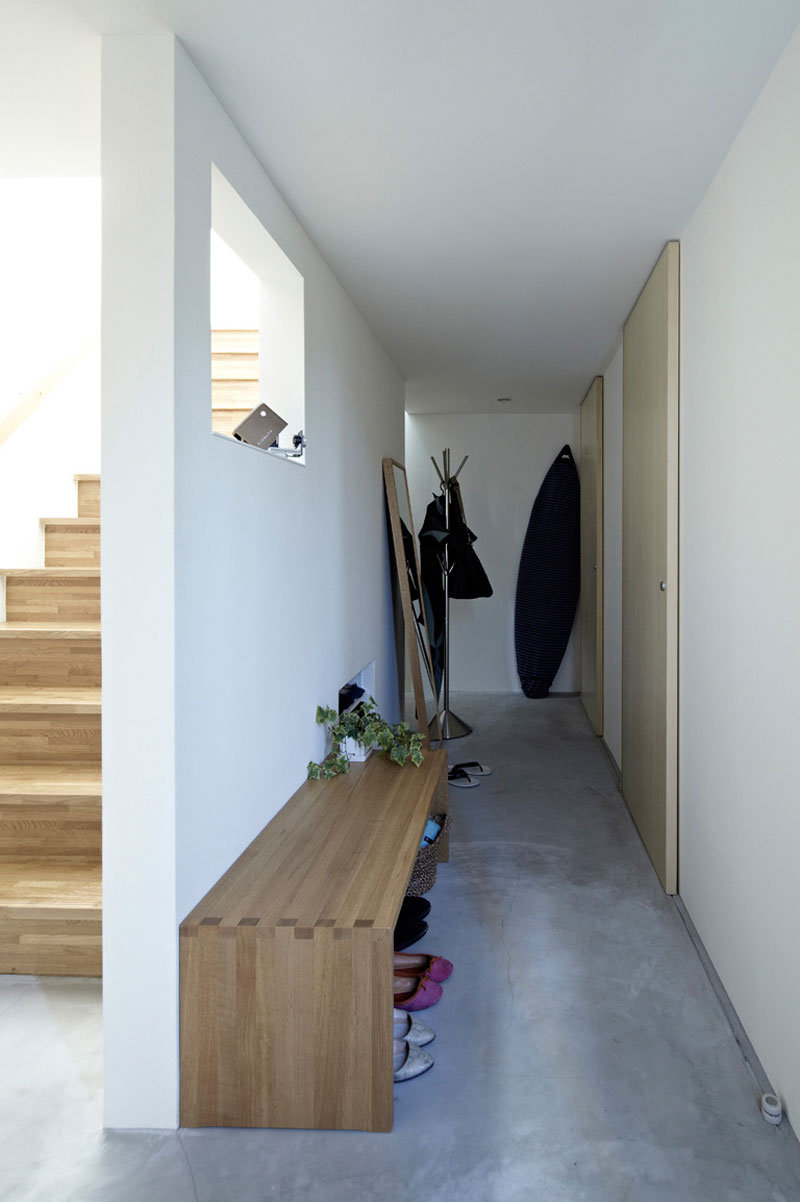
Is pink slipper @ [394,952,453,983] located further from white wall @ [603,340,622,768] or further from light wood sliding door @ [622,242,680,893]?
white wall @ [603,340,622,768]

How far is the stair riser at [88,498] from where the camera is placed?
4.30 meters

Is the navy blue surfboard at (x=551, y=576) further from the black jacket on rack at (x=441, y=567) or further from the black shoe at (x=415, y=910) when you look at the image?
the black shoe at (x=415, y=910)

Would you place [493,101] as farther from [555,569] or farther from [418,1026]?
[555,569]

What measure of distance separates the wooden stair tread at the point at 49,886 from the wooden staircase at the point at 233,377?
5.95 ft

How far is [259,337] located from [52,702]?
144 cm

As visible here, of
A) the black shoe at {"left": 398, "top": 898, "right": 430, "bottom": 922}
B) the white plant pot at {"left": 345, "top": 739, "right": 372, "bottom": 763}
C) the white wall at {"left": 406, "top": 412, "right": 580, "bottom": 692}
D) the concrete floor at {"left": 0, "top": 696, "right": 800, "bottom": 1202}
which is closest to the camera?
the concrete floor at {"left": 0, "top": 696, "right": 800, "bottom": 1202}

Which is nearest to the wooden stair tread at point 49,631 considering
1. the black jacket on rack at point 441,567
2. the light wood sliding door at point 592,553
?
the black jacket on rack at point 441,567

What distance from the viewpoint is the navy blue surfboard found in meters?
7.49

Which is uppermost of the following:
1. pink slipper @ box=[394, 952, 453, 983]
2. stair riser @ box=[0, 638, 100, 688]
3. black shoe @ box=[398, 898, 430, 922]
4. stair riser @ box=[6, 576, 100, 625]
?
stair riser @ box=[6, 576, 100, 625]

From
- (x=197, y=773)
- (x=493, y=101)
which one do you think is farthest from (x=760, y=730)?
(x=493, y=101)

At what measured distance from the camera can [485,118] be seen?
232cm

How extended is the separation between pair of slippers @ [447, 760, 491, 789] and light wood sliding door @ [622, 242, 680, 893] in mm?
799

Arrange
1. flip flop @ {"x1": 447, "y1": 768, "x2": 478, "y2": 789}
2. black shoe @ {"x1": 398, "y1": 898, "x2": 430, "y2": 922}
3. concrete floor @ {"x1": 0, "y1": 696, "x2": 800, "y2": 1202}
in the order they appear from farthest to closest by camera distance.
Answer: flip flop @ {"x1": 447, "y1": 768, "x2": 478, "y2": 789}
black shoe @ {"x1": 398, "y1": 898, "x2": 430, "y2": 922}
concrete floor @ {"x1": 0, "y1": 696, "x2": 800, "y2": 1202}

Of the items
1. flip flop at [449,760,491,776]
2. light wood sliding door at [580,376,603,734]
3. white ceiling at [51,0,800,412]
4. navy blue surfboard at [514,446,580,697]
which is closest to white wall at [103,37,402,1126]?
white ceiling at [51,0,800,412]
